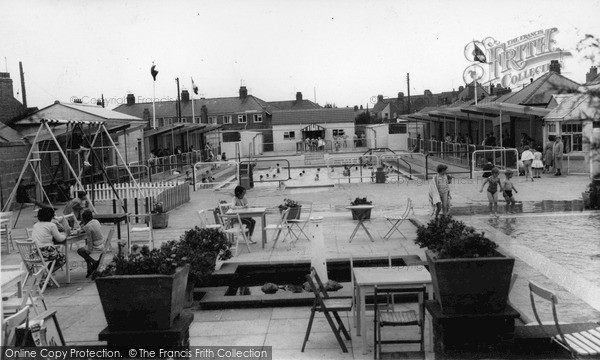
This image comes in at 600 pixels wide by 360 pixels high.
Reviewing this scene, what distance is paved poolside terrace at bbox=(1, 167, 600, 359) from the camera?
275 inches

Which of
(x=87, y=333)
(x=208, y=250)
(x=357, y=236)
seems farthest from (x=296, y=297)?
(x=357, y=236)

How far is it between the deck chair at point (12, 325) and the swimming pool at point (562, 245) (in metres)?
6.32

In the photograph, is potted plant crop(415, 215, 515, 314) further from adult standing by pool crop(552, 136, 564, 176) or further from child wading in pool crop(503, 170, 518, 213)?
adult standing by pool crop(552, 136, 564, 176)

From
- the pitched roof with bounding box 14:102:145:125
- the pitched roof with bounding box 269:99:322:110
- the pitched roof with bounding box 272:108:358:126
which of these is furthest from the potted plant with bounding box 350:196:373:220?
the pitched roof with bounding box 269:99:322:110

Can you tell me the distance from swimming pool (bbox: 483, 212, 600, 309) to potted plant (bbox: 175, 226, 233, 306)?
186 inches

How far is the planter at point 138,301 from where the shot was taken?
5555 millimetres

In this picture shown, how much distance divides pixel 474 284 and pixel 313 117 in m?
62.2

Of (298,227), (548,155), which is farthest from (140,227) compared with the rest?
(548,155)

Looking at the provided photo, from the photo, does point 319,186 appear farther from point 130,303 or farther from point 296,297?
point 130,303

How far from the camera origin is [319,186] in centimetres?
2572

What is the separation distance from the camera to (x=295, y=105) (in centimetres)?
9638

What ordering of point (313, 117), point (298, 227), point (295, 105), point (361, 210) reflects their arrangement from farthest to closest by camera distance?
point (295, 105)
point (313, 117)
point (361, 210)
point (298, 227)

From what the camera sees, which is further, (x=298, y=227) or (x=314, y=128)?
(x=314, y=128)

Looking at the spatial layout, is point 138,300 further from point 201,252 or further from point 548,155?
point 548,155
